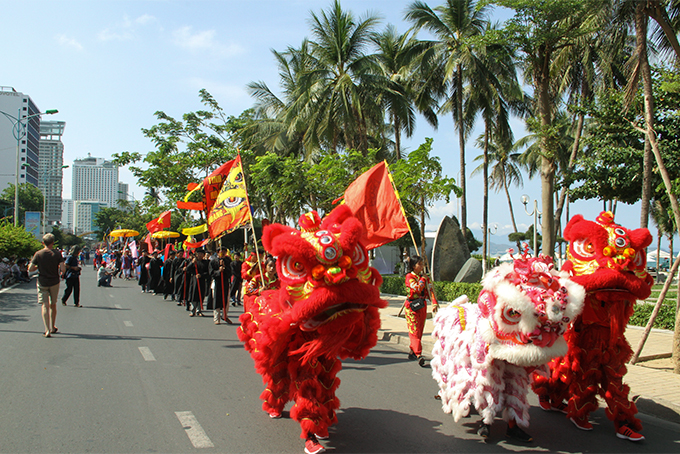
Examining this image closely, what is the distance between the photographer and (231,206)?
900 cm

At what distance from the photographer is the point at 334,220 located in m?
4.41

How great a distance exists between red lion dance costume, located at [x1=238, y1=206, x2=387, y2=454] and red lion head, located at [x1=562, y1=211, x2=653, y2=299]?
216 centimetres

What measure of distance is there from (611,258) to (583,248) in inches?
11.9

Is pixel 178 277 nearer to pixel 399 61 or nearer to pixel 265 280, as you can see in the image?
pixel 265 280

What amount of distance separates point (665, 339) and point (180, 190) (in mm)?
22037

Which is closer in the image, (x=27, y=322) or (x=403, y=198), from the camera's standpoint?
(x=27, y=322)

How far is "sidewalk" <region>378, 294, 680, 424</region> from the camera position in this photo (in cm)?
540

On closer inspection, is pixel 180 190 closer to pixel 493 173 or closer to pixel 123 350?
pixel 123 350

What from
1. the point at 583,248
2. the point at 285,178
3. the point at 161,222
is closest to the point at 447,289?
the point at 285,178

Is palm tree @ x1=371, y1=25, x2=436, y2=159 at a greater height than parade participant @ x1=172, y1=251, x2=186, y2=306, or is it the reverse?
palm tree @ x1=371, y1=25, x2=436, y2=159

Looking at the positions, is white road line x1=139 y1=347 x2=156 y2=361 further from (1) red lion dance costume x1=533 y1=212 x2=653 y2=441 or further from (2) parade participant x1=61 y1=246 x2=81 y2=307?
(2) parade participant x1=61 y1=246 x2=81 y2=307

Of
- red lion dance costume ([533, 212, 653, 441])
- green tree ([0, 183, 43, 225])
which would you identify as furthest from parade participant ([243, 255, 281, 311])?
green tree ([0, 183, 43, 225])

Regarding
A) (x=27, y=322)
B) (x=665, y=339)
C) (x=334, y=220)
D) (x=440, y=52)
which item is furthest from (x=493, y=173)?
(x=334, y=220)

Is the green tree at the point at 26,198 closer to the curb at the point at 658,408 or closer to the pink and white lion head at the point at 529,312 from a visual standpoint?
the pink and white lion head at the point at 529,312
